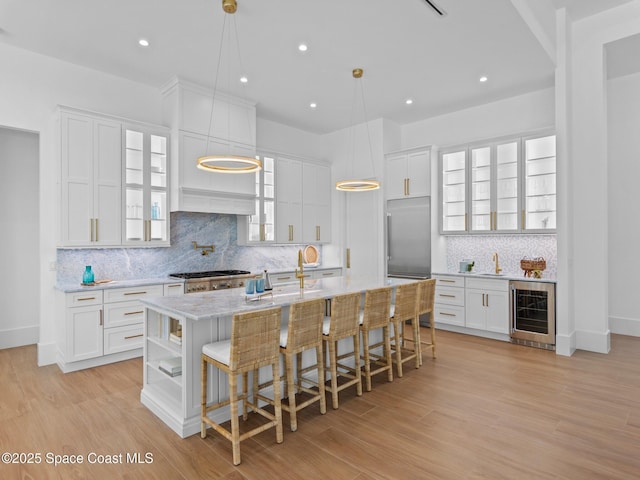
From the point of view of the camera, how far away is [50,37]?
401 cm

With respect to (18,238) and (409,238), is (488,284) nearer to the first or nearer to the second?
(409,238)

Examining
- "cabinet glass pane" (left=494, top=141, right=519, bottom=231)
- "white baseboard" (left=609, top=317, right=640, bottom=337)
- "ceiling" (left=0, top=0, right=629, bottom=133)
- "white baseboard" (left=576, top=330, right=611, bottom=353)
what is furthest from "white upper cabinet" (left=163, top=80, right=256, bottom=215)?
"white baseboard" (left=609, top=317, right=640, bottom=337)

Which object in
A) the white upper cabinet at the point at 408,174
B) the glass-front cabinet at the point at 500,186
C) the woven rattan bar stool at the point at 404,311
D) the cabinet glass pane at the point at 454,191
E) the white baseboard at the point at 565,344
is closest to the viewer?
the woven rattan bar stool at the point at 404,311

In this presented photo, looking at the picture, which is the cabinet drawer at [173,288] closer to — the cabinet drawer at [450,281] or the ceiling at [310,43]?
the ceiling at [310,43]

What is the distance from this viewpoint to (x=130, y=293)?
4.49 metres

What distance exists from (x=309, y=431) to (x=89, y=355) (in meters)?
2.88

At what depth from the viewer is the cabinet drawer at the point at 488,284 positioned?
17.1ft

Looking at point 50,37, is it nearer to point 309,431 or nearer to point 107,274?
point 107,274

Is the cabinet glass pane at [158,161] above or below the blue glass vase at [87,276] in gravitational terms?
above

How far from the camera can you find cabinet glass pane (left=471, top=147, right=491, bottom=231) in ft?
18.7

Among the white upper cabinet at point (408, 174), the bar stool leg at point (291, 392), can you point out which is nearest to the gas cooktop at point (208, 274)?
the bar stool leg at point (291, 392)

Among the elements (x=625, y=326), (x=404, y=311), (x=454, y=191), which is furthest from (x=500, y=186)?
(x=404, y=311)

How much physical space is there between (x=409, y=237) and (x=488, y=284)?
152 cm

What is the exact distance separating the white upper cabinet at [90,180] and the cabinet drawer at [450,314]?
4734 mm
